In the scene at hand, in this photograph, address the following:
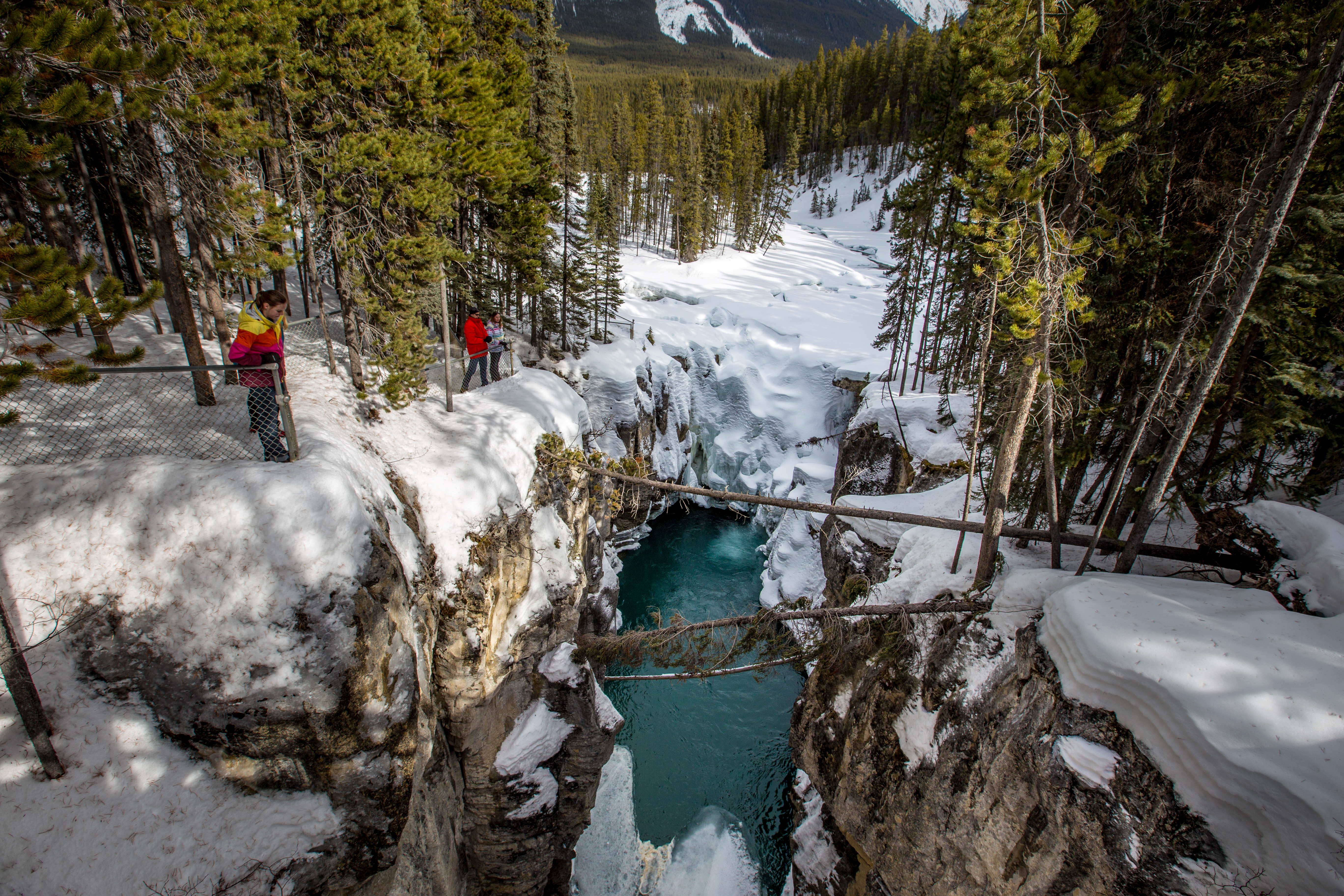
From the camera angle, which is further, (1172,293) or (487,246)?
(487,246)

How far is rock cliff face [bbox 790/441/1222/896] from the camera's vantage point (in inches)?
212

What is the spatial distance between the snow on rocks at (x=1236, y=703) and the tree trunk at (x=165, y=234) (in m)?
12.9

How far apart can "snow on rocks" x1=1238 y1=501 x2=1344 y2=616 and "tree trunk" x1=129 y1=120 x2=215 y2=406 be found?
15105 mm

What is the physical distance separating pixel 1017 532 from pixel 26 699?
12.8 meters

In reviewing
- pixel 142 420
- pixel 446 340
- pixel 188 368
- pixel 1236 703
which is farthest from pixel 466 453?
pixel 1236 703

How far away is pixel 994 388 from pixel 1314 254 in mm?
4235

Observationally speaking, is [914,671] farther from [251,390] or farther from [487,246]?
[487,246]

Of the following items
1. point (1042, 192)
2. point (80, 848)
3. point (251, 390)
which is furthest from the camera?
point (251, 390)

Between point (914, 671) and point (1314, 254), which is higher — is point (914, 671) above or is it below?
below

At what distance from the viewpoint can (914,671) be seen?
8.64 meters

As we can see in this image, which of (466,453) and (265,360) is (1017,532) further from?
(265,360)

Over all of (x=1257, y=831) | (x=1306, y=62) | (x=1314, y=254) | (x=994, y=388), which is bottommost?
(x=1257, y=831)

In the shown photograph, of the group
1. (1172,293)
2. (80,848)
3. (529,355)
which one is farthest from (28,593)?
(529,355)

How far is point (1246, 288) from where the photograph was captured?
5.98 metres
